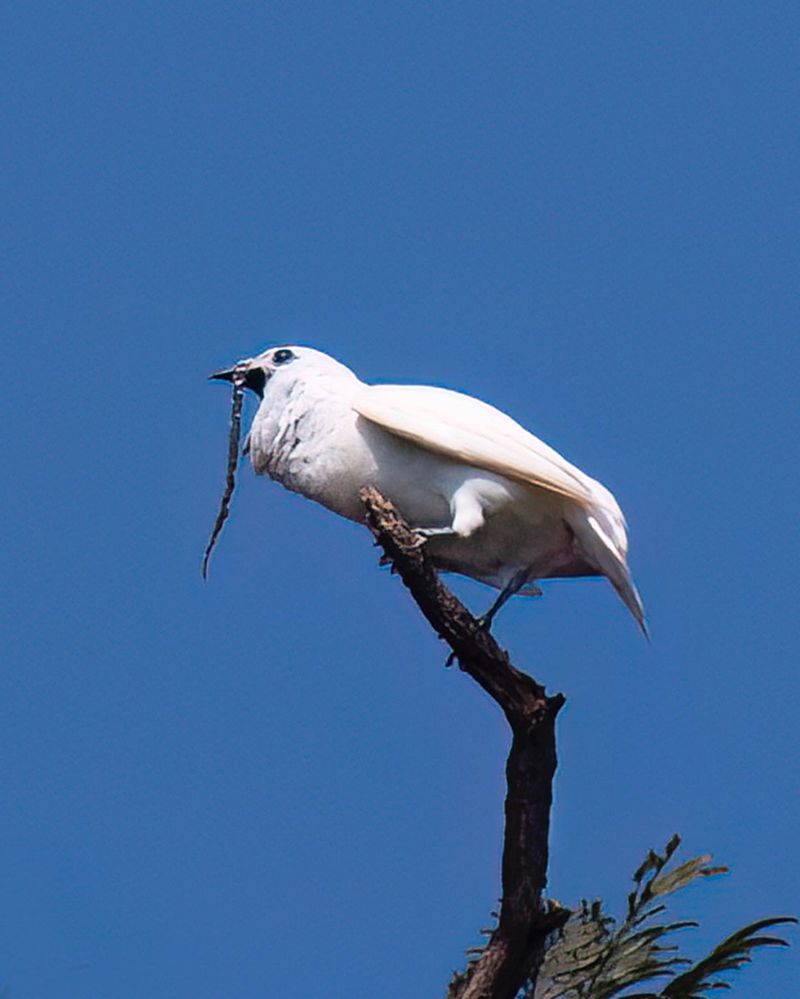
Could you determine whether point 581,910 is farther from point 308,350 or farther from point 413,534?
point 308,350

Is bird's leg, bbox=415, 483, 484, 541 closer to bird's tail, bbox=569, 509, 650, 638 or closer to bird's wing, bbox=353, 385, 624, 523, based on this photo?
bird's wing, bbox=353, 385, 624, 523

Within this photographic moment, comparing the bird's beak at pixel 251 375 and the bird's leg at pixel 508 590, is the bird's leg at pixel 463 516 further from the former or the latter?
the bird's beak at pixel 251 375

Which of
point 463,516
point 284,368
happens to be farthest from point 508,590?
point 284,368

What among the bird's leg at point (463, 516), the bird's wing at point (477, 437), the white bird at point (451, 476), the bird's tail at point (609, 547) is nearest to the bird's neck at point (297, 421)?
the white bird at point (451, 476)

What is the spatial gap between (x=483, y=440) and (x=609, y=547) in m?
0.52

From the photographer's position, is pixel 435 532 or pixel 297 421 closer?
pixel 435 532

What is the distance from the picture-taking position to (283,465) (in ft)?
19.3

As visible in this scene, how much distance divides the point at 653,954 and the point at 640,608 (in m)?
1.07

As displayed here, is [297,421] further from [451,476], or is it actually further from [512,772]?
[512,772]

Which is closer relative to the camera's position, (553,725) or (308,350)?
(553,725)

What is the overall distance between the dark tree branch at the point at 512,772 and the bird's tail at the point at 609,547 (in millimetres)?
497

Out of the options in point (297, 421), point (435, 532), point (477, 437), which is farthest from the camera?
point (297, 421)

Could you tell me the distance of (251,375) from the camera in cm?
616

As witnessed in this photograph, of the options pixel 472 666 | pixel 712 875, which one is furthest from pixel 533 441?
pixel 712 875
